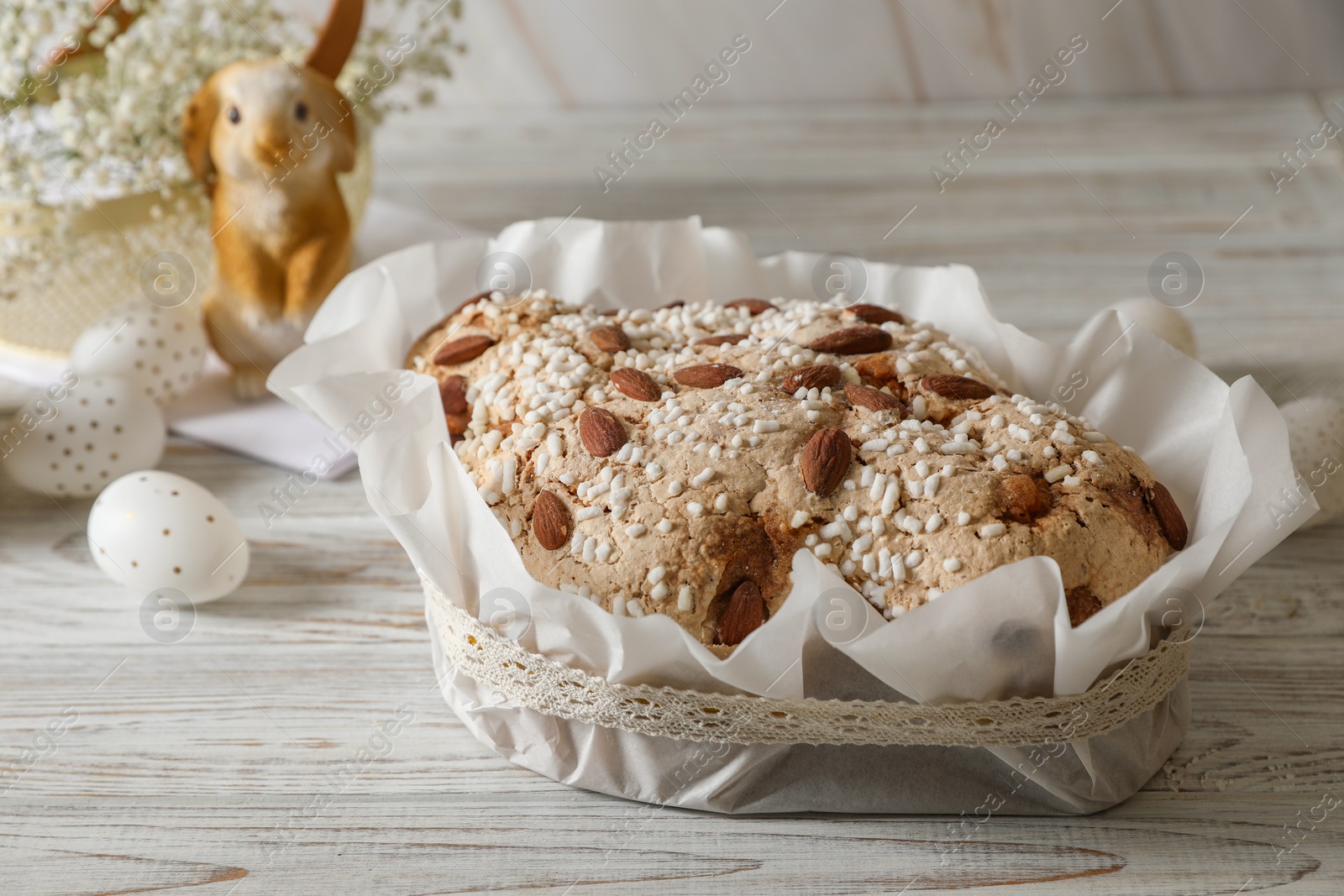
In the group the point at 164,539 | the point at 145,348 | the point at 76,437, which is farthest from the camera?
the point at 145,348

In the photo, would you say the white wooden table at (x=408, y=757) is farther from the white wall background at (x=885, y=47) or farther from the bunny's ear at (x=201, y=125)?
the white wall background at (x=885, y=47)

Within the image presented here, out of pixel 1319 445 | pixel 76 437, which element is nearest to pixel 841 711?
pixel 1319 445

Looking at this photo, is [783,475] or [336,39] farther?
[336,39]

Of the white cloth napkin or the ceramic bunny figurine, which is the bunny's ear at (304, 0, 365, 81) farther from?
the white cloth napkin

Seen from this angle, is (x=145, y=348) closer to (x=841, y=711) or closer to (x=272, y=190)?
(x=272, y=190)

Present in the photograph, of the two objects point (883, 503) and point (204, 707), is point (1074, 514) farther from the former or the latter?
point (204, 707)

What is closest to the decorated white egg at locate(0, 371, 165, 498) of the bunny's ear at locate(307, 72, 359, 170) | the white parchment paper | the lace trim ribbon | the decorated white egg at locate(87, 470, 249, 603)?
the decorated white egg at locate(87, 470, 249, 603)
